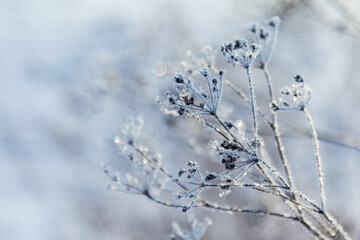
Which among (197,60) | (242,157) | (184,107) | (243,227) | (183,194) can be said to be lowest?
(183,194)

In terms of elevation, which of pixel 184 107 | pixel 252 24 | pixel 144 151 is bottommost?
pixel 184 107

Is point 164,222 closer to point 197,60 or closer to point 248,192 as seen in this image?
point 248,192

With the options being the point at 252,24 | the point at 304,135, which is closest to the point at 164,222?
the point at 304,135

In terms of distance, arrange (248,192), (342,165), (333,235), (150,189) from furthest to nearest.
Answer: (248,192) < (342,165) < (150,189) < (333,235)

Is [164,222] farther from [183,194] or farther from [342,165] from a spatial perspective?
[183,194]

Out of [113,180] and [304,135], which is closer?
[113,180]

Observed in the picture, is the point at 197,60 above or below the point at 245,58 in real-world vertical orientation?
above

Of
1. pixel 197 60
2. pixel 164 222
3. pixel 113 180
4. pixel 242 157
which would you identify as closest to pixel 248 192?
pixel 164 222

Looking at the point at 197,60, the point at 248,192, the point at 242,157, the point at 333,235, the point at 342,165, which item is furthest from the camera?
the point at 248,192

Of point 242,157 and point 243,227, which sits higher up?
point 243,227
